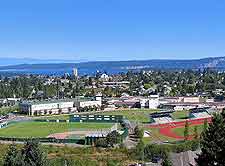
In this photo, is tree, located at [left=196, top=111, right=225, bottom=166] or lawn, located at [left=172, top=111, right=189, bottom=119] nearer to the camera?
tree, located at [left=196, top=111, right=225, bottom=166]

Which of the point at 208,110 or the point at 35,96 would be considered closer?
the point at 208,110

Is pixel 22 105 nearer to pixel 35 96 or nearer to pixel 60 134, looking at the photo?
pixel 35 96

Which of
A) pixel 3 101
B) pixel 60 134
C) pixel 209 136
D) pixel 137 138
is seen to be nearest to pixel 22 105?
pixel 3 101

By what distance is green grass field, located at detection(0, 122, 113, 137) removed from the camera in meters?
24.5

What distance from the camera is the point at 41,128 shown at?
87.0ft

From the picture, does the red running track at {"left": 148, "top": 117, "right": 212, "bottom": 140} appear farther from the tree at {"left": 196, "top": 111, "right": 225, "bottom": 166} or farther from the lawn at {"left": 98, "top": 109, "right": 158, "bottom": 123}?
the tree at {"left": 196, "top": 111, "right": 225, "bottom": 166}

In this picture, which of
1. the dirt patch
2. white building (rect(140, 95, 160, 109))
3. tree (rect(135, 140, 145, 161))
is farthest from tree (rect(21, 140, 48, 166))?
white building (rect(140, 95, 160, 109))

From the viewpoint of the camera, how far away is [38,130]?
2556cm

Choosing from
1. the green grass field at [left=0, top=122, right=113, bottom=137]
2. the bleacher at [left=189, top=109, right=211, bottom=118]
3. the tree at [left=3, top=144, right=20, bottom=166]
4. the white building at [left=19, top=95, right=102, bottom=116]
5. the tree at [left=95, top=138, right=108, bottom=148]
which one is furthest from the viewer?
the white building at [left=19, top=95, right=102, bottom=116]

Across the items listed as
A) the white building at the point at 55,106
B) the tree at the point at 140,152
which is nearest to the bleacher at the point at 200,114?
the white building at the point at 55,106

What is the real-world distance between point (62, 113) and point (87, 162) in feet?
64.4

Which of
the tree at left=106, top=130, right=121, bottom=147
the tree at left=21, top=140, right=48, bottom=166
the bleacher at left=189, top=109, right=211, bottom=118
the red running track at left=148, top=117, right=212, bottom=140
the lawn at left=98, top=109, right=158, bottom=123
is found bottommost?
the lawn at left=98, top=109, right=158, bottom=123

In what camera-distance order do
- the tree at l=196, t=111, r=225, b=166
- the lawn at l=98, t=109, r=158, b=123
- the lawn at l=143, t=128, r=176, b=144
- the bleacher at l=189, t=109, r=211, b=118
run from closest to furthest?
the tree at l=196, t=111, r=225, b=166, the lawn at l=143, t=128, r=176, b=144, the bleacher at l=189, t=109, r=211, b=118, the lawn at l=98, t=109, r=158, b=123

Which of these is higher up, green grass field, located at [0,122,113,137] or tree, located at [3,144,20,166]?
tree, located at [3,144,20,166]
